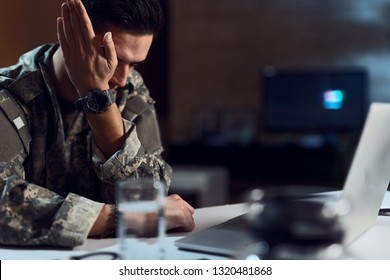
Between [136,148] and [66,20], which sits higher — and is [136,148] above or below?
below

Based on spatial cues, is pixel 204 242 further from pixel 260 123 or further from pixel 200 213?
pixel 260 123

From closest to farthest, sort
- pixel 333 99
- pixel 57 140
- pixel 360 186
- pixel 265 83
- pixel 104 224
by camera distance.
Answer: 1. pixel 360 186
2. pixel 104 224
3. pixel 57 140
4. pixel 333 99
5. pixel 265 83

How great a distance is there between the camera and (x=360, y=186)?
91 centimetres

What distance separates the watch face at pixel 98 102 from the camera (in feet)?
4.29

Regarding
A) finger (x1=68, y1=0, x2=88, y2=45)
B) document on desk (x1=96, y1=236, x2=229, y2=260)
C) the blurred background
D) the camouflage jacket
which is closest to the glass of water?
document on desk (x1=96, y1=236, x2=229, y2=260)

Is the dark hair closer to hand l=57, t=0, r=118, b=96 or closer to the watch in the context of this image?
hand l=57, t=0, r=118, b=96

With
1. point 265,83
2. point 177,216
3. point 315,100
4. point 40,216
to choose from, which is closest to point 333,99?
point 315,100

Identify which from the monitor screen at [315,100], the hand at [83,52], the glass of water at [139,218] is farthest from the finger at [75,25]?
the monitor screen at [315,100]

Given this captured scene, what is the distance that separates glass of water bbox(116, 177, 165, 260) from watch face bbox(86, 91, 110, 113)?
Answer: 533mm

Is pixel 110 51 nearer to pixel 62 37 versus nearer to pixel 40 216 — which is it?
pixel 62 37

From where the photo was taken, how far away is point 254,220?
70 centimetres

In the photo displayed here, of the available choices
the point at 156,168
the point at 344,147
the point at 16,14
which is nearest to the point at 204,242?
the point at 156,168

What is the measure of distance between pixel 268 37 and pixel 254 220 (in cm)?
445

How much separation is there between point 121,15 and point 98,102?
0.81ft
